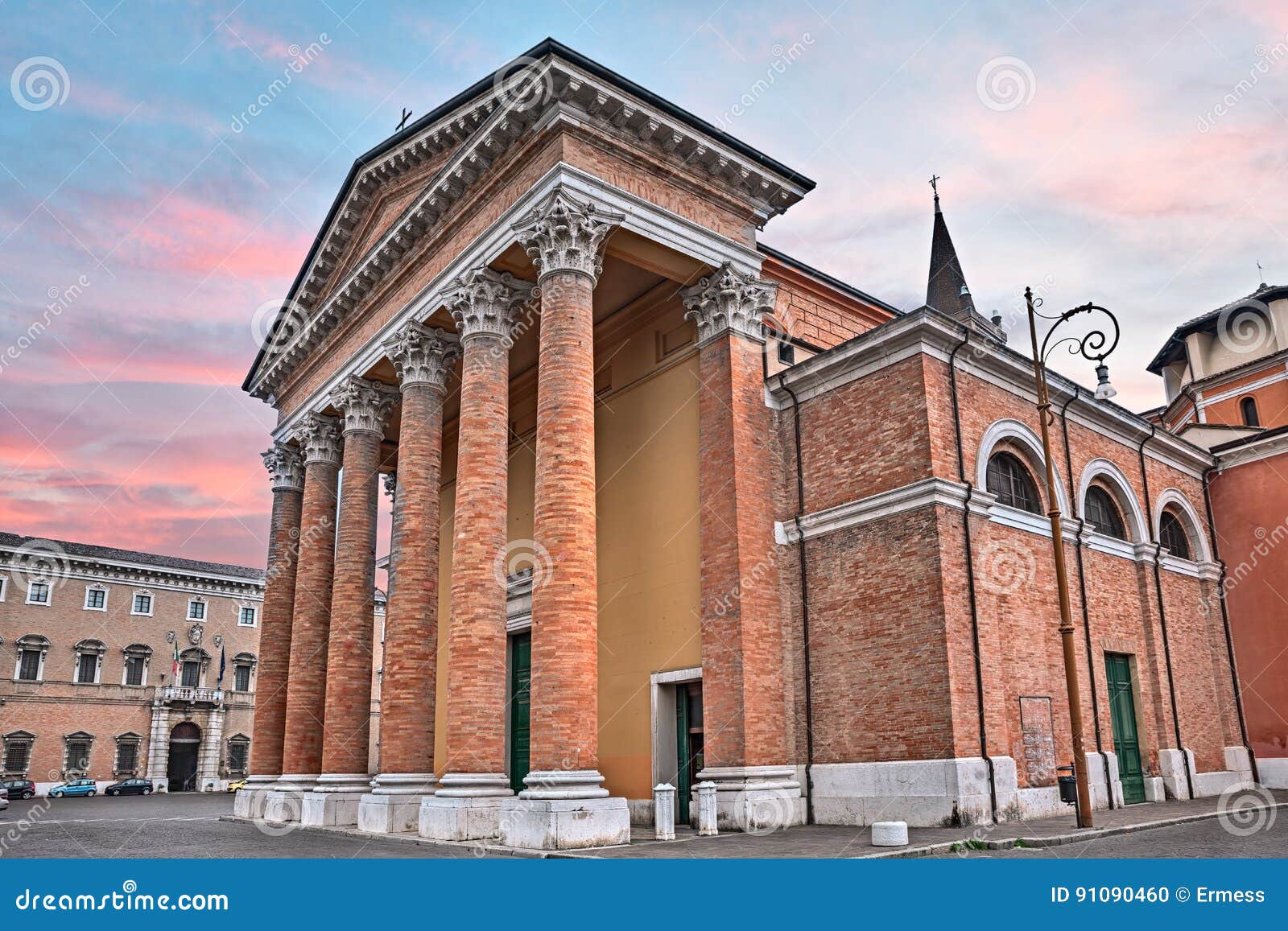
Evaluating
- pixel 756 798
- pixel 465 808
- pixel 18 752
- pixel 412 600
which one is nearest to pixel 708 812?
pixel 756 798

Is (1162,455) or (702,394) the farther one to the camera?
(1162,455)


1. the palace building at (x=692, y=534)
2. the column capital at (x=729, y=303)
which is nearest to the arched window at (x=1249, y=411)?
the palace building at (x=692, y=534)

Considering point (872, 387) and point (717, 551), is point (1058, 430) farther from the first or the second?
point (717, 551)

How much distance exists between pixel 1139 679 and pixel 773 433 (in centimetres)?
976

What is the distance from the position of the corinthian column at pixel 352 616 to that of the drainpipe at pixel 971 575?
12.9m

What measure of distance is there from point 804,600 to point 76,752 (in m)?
48.8

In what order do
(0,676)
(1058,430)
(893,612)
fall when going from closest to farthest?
(893,612) → (1058,430) → (0,676)

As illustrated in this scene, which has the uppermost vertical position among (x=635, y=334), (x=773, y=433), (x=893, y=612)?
(x=635, y=334)

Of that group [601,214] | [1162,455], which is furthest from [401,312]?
[1162,455]

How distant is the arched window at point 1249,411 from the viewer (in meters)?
33.3

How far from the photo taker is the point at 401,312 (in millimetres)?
21688

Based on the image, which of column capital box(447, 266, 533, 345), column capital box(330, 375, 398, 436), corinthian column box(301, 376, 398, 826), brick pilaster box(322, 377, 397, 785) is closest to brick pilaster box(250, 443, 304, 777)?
corinthian column box(301, 376, 398, 826)

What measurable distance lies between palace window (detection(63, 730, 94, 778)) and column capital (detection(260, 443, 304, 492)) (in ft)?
109

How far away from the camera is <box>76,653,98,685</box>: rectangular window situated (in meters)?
52.5
